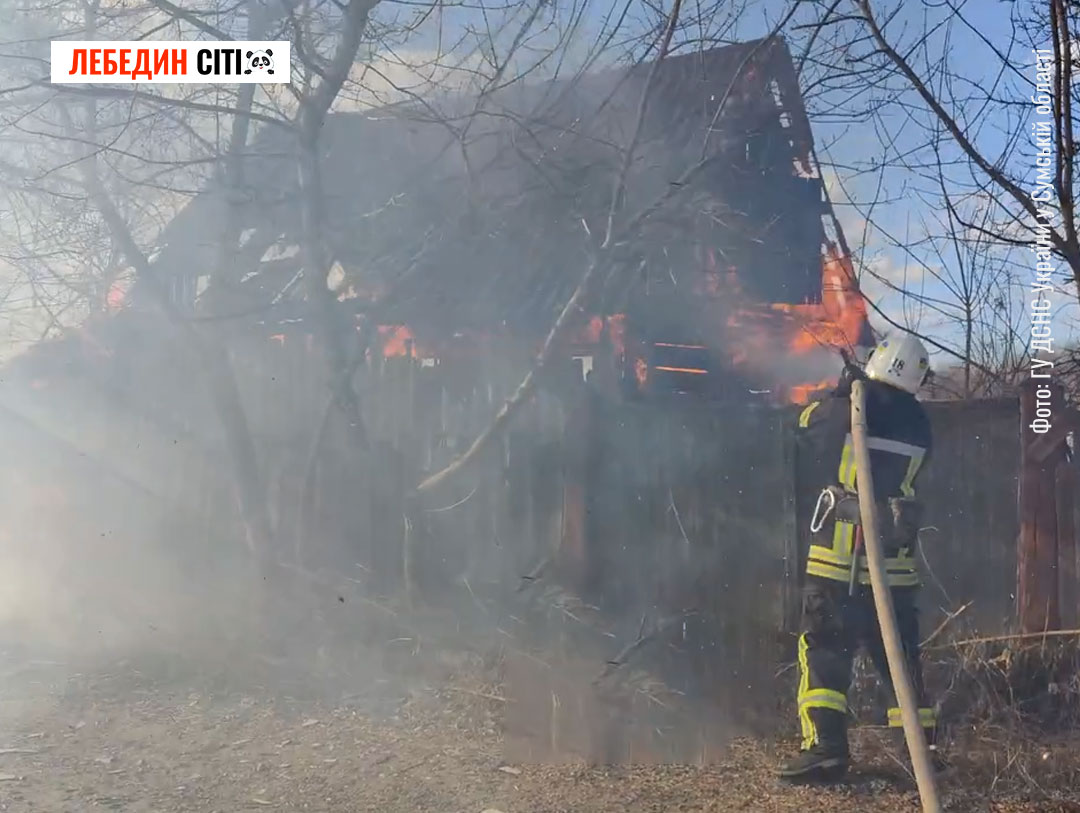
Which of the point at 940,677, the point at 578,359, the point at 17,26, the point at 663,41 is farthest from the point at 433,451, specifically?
the point at 17,26

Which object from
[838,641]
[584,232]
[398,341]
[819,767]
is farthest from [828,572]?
[398,341]

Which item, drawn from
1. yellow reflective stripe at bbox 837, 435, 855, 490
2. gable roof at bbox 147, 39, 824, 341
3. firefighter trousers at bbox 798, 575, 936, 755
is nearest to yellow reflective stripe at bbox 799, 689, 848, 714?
firefighter trousers at bbox 798, 575, 936, 755

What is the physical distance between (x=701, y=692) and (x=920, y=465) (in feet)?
4.72

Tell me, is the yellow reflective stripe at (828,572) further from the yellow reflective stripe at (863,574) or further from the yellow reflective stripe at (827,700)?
the yellow reflective stripe at (827,700)

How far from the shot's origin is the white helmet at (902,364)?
405 cm

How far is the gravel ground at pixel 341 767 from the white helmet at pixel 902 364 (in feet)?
5.07

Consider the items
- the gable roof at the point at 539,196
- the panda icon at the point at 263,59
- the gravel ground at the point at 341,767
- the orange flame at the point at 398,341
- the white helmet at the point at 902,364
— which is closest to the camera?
the gravel ground at the point at 341,767

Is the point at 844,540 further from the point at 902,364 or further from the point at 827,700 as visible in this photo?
the point at 902,364

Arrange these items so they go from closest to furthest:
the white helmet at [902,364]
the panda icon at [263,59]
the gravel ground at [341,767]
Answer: the gravel ground at [341,767] < the white helmet at [902,364] < the panda icon at [263,59]

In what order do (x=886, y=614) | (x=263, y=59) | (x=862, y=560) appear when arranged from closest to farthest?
(x=886, y=614) → (x=862, y=560) → (x=263, y=59)

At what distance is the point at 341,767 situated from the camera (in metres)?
3.96

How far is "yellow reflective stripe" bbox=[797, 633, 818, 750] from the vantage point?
12.6 feet

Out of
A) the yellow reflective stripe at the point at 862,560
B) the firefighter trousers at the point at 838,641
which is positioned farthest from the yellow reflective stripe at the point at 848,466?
the firefighter trousers at the point at 838,641

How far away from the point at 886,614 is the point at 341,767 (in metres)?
2.22
